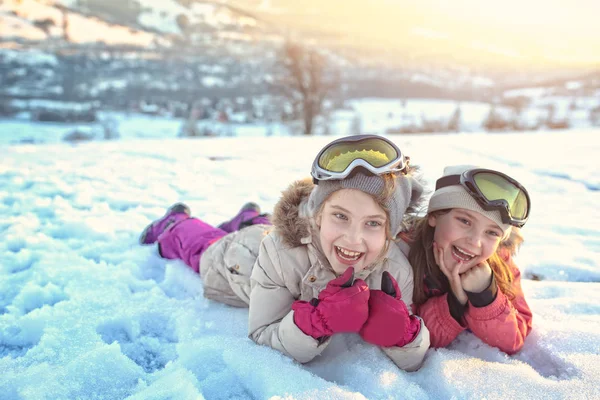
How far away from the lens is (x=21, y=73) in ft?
229

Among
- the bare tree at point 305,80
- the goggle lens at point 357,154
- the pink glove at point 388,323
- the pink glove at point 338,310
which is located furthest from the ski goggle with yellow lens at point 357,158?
the bare tree at point 305,80

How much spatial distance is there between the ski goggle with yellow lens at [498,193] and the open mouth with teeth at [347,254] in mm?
590

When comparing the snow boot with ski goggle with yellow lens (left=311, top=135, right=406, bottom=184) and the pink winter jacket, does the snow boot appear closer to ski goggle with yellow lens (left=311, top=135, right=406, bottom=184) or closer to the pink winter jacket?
ski goggle with yellow lens (left=311, top=135, right=406, bottom=184)

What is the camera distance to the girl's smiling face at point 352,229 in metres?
1.50

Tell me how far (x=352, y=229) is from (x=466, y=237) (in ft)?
1.78

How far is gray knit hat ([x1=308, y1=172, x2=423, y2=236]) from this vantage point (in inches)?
59.6

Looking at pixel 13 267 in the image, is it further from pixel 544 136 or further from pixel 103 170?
pixel 544 136

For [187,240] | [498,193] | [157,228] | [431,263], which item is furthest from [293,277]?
[157,228]

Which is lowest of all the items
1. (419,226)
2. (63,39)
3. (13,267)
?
(13,267)

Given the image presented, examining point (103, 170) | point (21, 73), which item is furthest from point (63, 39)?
point (103, 170)

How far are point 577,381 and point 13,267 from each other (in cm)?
301

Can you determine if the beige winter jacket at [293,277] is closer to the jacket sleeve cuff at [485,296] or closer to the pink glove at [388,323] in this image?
the pink glove at [388,323]

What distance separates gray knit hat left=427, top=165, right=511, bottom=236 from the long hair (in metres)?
0.05

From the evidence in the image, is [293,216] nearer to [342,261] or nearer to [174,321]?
[342,261]
